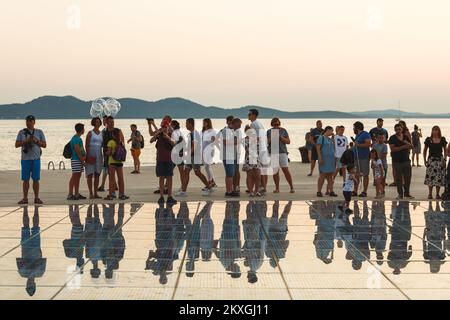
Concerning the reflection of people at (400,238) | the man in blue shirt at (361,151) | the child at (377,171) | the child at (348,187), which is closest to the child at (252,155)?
the man in blue shirt at (361,151)

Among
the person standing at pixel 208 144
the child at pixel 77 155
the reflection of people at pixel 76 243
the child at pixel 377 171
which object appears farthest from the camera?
the person standing at pixel 208 144

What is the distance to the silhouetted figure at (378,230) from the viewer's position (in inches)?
352

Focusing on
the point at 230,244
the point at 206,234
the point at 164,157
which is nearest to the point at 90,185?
the point at 164,157

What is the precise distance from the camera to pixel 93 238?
32.4 ft

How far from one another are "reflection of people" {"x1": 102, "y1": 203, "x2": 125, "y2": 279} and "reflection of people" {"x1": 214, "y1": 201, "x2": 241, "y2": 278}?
4.03 feet

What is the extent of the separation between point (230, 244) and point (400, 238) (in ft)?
8.07

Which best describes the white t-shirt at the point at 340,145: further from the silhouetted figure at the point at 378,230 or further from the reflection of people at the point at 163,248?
the reflection of people at the point at 163,248

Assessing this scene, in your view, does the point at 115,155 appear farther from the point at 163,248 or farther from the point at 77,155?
the point at 163,248

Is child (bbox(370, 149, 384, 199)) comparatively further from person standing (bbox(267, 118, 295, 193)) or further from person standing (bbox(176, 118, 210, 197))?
person standing (bbox(176, 118, 210, 197))

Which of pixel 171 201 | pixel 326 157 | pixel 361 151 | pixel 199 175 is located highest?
pixel 361 151

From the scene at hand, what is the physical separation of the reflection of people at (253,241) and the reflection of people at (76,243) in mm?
1881

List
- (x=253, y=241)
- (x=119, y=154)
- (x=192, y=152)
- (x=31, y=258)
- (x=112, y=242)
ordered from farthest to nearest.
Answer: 1. (x=192, y=152)
2. (x=119, y=154)
3. (x=253, y=241)
4. (x=112, y=242)
5. (x=31, y=258)

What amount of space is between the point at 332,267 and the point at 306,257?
68 cm
